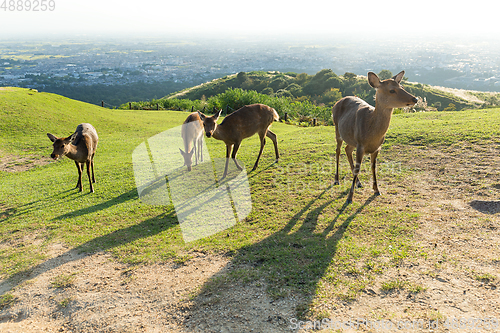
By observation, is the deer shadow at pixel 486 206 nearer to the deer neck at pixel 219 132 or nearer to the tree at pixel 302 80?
the deer neck at pixel 219 132

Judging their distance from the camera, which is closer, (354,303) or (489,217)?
(354,303)

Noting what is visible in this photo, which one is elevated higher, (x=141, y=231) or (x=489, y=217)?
(x=489, y=217)

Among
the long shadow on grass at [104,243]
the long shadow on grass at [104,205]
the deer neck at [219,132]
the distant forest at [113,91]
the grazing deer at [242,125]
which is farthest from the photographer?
the distant forest at [113,91]

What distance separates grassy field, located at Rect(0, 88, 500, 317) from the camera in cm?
501

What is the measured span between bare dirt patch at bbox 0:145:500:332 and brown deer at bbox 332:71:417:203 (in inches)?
70.2

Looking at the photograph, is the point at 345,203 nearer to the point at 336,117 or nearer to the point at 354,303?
the point at 336,117

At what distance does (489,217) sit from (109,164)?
42.8ft

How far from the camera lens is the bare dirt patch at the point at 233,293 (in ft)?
13.0

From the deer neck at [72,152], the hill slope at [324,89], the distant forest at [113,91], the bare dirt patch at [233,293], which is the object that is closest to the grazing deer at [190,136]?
the deer neck at [72,152]

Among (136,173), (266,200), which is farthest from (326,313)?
(136,173)

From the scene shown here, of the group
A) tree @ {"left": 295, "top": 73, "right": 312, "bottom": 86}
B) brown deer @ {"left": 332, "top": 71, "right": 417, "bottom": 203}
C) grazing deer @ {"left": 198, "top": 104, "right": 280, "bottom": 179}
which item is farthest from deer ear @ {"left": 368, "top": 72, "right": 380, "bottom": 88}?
tree @ {"left": 295, "top": 73, "right": 312, "bottom": 86}

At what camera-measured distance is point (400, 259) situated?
496cm

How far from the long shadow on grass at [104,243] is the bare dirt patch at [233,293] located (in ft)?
0.12

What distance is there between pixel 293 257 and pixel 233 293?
1335mm
